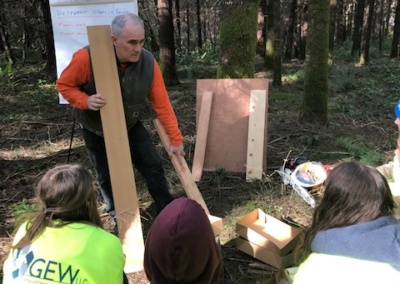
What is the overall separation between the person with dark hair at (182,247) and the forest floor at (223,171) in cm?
153

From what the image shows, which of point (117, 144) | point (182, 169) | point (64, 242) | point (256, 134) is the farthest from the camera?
point (256, 134)

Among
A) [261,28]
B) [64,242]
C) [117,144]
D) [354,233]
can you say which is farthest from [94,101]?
[261,28]

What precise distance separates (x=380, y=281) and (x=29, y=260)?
1.57 metres

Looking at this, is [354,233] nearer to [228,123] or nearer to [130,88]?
[130,88]

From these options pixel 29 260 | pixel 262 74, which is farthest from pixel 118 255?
pixel 262 74

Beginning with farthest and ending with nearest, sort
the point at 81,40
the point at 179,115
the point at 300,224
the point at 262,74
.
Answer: the point at 262,74, the point at 179,115, the point at 81,40, the point at 300,224

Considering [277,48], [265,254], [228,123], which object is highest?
[277,48]

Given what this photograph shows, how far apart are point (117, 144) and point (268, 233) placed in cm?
149

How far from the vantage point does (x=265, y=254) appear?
299cm

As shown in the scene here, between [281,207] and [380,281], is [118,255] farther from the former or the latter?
[281,207]

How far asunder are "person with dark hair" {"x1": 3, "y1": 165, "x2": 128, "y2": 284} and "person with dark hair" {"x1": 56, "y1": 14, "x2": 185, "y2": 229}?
1.16 metres

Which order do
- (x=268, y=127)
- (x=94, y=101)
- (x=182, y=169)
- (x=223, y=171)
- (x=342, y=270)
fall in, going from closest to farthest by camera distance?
(x=342, y=270)
(x=94, y=101)
(x=182, y=169)
(x=223, y=171)
(x=268, y=127)

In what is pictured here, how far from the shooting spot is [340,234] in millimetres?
1654

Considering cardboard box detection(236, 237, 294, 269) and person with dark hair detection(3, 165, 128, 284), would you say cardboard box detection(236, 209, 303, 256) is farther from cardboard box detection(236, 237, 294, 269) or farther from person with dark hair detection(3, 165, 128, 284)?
person with dark hair detection(3, 165, 128, 284)
